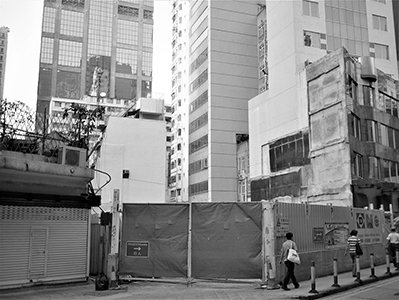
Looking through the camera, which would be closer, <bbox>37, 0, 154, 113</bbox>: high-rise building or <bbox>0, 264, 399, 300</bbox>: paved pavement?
<bbox>0, 264, 399, 300</bbox>: paved pavement

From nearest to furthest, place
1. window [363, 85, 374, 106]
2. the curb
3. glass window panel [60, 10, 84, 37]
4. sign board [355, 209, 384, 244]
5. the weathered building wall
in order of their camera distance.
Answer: the curb
sign board [355, 209, 384, 244]
the weathered building wall
window [363, 85, 374, 106]
glass window panel [60, 10, 84, 37]

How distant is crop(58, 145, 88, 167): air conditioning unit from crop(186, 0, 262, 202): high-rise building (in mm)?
47393

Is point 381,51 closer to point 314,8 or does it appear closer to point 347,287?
point 314,8

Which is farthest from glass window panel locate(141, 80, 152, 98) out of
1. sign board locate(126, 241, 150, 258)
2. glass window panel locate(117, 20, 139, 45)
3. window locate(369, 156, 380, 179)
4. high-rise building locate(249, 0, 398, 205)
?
sign board locate(126, 241, 150, 258)

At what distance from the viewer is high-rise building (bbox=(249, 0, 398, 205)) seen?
36188 mm

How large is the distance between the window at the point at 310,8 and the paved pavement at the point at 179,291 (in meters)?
36.5

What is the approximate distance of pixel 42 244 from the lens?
14094 millimetres

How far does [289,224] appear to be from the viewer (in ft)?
46.0

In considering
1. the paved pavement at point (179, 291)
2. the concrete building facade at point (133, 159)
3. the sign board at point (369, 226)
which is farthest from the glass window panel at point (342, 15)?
the paved pavement at point (179, 291)

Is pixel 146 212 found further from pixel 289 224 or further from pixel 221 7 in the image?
pixel 221 7

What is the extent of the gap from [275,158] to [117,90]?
115518 mm

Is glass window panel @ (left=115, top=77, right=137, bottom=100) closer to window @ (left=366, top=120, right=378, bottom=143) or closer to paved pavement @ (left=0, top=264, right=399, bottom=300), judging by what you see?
window @ (left=366, top=120, right=378, bottom=143)

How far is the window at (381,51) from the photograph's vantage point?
48250mm

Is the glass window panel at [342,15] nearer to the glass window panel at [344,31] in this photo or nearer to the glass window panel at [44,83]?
the glass window panel at [344,31]
